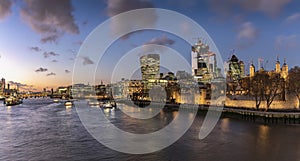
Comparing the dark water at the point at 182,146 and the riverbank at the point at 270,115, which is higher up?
the riverbank at the point at 270,115

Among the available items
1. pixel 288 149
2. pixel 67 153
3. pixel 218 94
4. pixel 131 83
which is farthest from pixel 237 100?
pixel 131 83

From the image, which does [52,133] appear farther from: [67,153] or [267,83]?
[267,83]

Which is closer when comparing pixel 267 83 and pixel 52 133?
pixel 52 133

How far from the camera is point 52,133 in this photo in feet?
103

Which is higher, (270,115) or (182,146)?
(270,115)

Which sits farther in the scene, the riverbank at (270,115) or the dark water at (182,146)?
the riverbank at (270,115)

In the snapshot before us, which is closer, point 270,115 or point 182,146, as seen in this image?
point 182,146

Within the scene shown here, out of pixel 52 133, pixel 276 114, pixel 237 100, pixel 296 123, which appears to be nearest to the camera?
pixel 52 133

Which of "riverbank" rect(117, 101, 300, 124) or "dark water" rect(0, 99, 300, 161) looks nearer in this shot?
"dark water" rect(0, 99, 300, 161)

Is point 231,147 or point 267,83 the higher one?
point 267,83

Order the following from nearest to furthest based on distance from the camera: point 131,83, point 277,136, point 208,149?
1. point 208,149
2. point 277,136
3. point 131,83

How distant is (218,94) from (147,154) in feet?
154

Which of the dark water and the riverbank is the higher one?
the riverbank

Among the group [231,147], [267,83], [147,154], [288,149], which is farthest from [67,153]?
[267,83]
